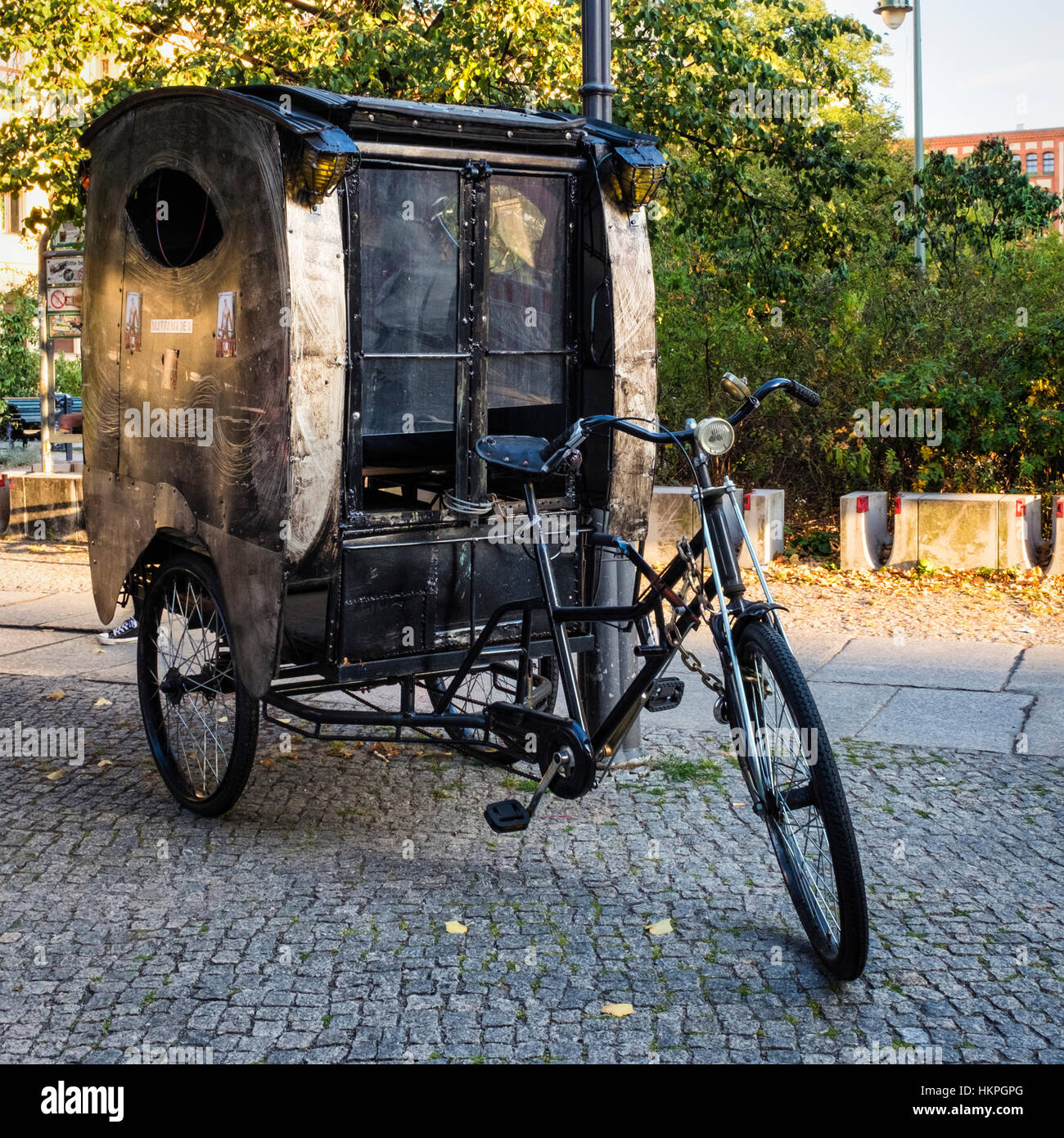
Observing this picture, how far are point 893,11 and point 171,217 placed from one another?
57.9 ft

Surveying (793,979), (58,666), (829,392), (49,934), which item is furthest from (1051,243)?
(49,934)

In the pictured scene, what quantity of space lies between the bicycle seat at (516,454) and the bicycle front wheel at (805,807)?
0.88 m

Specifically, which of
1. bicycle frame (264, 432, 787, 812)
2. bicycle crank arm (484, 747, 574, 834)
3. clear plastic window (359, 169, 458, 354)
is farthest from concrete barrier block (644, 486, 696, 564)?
bicycle crank arm (484, 747, 574, 834)

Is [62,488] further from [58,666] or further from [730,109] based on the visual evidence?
[730,109]

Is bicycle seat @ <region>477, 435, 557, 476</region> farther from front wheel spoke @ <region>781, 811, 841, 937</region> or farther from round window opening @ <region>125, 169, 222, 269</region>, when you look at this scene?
round window opening @ <region>125, 169, 222, 269</region>

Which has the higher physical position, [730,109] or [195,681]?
[730,109]

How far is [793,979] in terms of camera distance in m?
3.65

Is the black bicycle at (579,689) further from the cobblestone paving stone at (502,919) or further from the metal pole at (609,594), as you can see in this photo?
the cobblestone paving stone at (502,919)

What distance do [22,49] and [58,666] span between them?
5.24 m

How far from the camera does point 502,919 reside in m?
4.09

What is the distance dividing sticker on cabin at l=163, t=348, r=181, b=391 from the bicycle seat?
1.23 m

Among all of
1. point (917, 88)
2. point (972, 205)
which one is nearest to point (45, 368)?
point (972, 205)

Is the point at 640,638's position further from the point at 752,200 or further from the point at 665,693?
the point at 752,200

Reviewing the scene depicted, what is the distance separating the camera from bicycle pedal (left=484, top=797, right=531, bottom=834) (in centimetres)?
414
